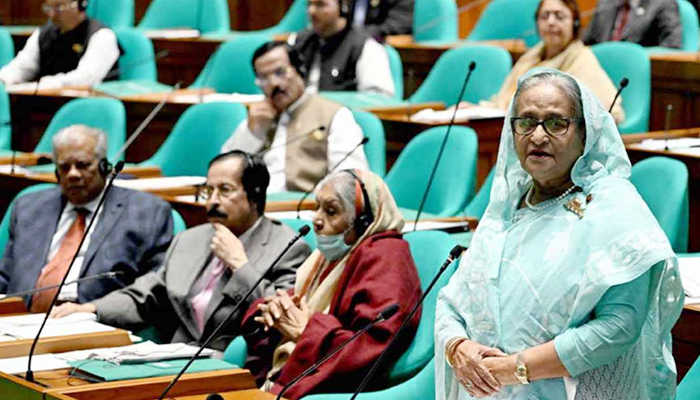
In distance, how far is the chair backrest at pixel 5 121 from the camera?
6.56 meters

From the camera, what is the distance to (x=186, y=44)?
7.60m

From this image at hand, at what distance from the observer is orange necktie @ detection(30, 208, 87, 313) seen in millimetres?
4285

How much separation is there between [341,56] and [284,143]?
112 centimetres

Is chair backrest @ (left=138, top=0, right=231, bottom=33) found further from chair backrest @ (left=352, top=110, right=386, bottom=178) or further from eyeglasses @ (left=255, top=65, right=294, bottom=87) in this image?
chair backrest @ (left=352, top=110, right=386, bottom=178)

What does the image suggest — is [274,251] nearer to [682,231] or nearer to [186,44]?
[682,231]

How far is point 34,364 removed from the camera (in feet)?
11.0

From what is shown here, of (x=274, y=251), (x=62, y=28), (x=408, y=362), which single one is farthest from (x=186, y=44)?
(x=408, y=362)

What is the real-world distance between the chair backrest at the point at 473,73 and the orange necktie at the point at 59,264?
2296mm

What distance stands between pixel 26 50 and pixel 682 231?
13.4 ft

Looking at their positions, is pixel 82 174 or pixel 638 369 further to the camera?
pixel 82 174

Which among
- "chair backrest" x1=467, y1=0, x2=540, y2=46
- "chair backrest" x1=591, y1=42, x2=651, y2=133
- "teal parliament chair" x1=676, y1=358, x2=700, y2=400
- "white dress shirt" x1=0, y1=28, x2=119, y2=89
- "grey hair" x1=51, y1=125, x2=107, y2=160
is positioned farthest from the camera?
"chair backrest" x1=467, y1=0, x2=540, y2=46

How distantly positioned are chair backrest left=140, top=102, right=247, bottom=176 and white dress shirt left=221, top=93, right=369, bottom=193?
0.52 ft

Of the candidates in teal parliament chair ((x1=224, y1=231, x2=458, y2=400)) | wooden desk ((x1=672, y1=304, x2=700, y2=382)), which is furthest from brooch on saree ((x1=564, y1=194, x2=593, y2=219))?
wooden desk ((x1=672, y1=304, x2=700, y2=382))

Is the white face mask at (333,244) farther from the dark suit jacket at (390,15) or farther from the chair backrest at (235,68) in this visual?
the dark suit jacket at (390,15)
